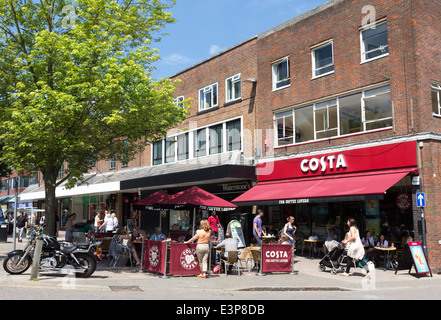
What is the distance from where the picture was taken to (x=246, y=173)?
71.3 feet

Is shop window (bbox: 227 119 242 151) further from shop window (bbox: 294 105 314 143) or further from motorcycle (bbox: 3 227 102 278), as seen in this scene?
motorcycle (bbox: 3 227 102 278)

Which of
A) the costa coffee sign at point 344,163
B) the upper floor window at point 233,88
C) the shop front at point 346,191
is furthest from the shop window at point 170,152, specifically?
the shop front at point 346,191

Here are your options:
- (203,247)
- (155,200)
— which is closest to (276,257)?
(203,247)

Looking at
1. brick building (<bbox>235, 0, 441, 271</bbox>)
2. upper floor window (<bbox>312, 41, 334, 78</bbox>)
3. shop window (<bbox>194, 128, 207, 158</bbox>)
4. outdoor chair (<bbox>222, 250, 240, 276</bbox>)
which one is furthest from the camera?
shop window (<bbox>194, 128, 207, 158</bbox>)

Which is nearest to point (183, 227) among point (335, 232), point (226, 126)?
point (226, 126)

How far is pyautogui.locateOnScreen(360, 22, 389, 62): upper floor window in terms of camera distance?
672 inches

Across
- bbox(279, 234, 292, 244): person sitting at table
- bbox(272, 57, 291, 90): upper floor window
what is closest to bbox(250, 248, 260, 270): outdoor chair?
bbox(279, 234, 292, 244): person sitting at table

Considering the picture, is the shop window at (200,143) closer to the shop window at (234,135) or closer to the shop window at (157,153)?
the shop window at (234,135)

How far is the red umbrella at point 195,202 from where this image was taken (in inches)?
601

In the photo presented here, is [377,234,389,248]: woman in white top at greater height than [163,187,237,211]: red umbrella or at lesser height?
lesser

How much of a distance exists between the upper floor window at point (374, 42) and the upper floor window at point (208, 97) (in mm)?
9748

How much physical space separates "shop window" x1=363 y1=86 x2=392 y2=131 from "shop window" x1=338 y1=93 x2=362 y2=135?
1.15 feet

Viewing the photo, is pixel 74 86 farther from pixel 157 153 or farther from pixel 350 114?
pixel 157 153

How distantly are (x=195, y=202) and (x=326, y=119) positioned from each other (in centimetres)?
740
